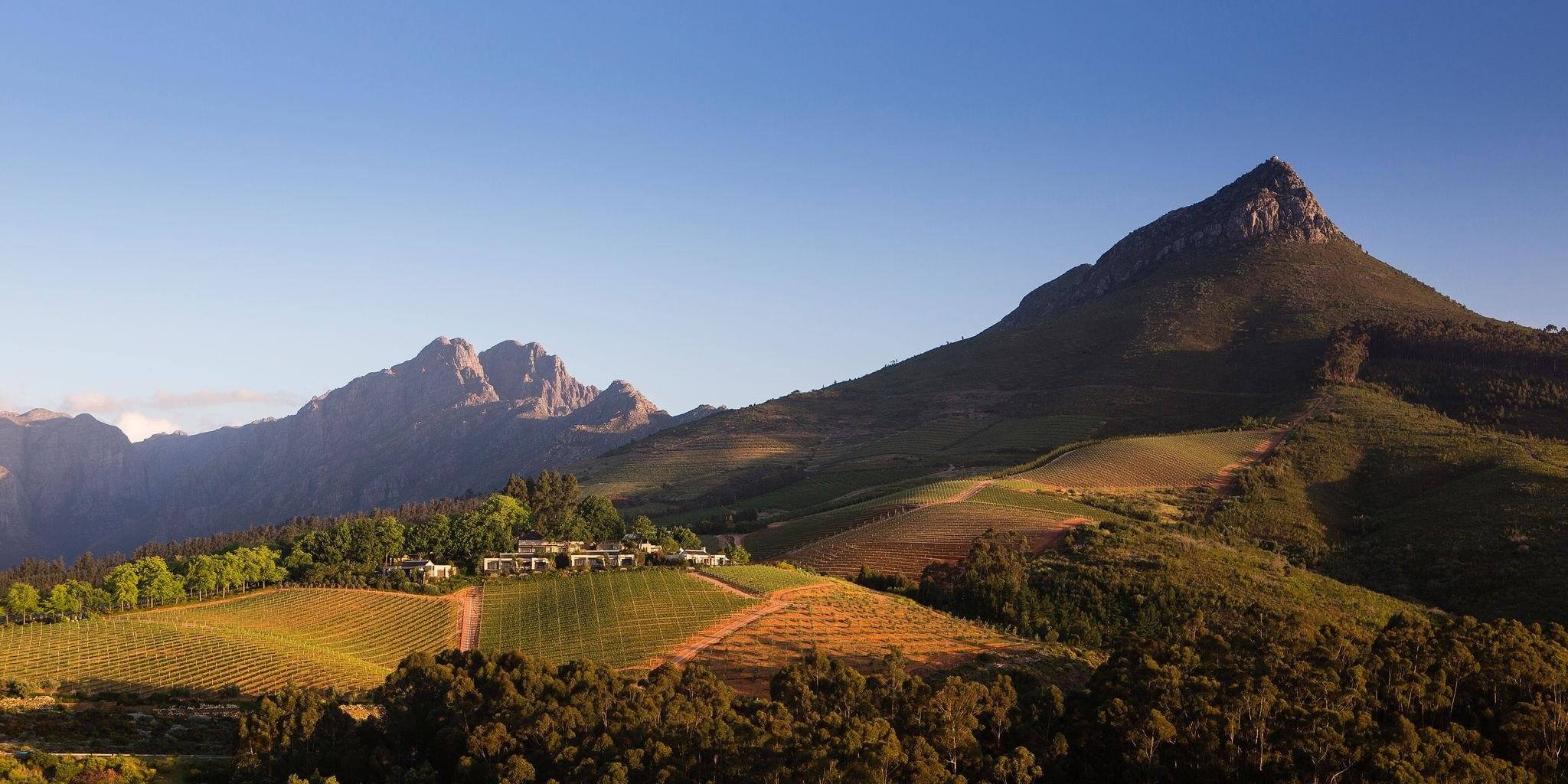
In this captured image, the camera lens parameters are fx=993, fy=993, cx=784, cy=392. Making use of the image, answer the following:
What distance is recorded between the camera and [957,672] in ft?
194

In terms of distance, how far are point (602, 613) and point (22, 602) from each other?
4517 centimetres

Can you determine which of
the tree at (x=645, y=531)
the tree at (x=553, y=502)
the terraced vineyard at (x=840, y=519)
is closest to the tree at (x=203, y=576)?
the tree at (x=553, y=502)

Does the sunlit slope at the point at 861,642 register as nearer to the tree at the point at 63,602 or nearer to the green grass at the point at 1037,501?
the green grass at the point at 1037,501

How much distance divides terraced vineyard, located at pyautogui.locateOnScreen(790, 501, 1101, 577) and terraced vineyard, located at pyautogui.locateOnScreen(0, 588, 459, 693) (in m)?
37.3

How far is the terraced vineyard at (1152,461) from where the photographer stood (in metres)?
120

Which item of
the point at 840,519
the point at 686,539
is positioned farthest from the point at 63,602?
the point at 840,519

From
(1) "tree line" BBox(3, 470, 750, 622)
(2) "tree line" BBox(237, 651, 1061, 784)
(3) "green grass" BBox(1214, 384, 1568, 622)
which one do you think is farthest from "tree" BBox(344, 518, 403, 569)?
(3) "green grass" BBox(1214, 384, 1568, 622)

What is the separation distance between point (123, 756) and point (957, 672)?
137ft

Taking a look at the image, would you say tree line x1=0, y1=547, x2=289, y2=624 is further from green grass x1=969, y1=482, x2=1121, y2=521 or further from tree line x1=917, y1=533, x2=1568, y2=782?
tree line x1=917, y1=533, x2=1568, y2=782

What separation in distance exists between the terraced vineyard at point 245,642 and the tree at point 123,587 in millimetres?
2927

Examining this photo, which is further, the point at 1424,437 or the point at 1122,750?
the point at 1424,437

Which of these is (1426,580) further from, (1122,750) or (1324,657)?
(1122,750)

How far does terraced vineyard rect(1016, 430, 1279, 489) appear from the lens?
120000 mm

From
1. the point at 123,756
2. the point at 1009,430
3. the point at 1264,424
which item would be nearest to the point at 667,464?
the point at 1009,430
